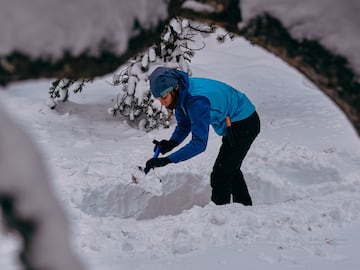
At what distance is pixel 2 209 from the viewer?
4.00 feet

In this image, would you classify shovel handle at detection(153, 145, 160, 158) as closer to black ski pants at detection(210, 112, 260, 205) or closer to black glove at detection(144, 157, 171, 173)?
black glove at detection(144, 157, 171, 173)

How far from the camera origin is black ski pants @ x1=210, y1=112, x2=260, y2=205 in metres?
5.32

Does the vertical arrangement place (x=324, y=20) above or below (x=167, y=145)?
above

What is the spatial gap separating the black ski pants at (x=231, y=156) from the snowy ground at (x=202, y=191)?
24cm

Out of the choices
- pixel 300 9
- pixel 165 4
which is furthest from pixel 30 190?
pixel 300 9

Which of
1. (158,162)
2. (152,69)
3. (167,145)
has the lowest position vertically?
(158,162)

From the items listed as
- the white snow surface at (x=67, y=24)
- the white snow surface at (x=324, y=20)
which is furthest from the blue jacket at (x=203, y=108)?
the white snow surface at (x=67, y=24)

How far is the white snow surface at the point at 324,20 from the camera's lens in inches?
80.6

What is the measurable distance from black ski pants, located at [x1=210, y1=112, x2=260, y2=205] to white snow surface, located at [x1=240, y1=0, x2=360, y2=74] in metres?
3.21

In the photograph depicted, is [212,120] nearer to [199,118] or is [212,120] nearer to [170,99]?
[199,118]

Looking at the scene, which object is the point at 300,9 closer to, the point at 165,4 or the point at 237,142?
the point at 165,4

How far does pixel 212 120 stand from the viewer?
5125 millimetres

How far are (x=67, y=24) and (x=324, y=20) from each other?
887 millimetres

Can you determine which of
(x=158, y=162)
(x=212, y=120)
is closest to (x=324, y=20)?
(x=212, y=120)
